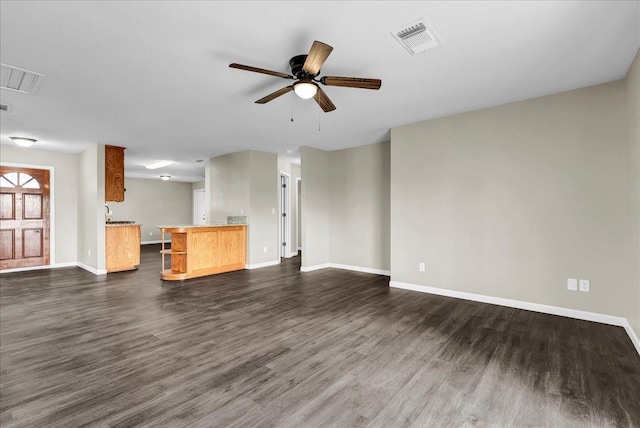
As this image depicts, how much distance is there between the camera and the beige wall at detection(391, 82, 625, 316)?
3.19 metres

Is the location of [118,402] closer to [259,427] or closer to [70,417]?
[70,417]

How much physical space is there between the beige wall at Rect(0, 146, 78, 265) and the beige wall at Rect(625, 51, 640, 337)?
932 cm

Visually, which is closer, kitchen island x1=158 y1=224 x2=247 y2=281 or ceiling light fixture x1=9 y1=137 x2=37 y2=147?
ceiling light fixture x1=9 y1=137 x2=37 y2=147

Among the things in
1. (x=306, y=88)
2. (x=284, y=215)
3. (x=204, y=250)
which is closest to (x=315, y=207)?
(x=284, y=215)

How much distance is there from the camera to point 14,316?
345 cm

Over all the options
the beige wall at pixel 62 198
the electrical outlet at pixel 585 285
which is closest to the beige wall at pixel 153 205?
the beige wall at pixel 62 198

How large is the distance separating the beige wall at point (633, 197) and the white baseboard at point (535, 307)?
0.12 metres

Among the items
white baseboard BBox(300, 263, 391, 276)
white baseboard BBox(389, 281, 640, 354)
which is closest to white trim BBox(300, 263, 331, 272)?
white baseboard BBox(300, 263, 391, 276)

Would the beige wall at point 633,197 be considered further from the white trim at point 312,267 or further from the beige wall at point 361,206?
the white trim at point 312,267

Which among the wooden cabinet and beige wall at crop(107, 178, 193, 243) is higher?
beige wall at crop(107, 178, 193, 243)

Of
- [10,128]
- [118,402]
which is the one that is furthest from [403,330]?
[10,128]

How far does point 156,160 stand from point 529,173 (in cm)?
797

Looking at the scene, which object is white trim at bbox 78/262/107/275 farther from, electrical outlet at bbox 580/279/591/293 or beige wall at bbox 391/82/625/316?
electrical outlet at bbox 580/279/591/293

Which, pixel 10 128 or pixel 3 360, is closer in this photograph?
pixel 3 360
